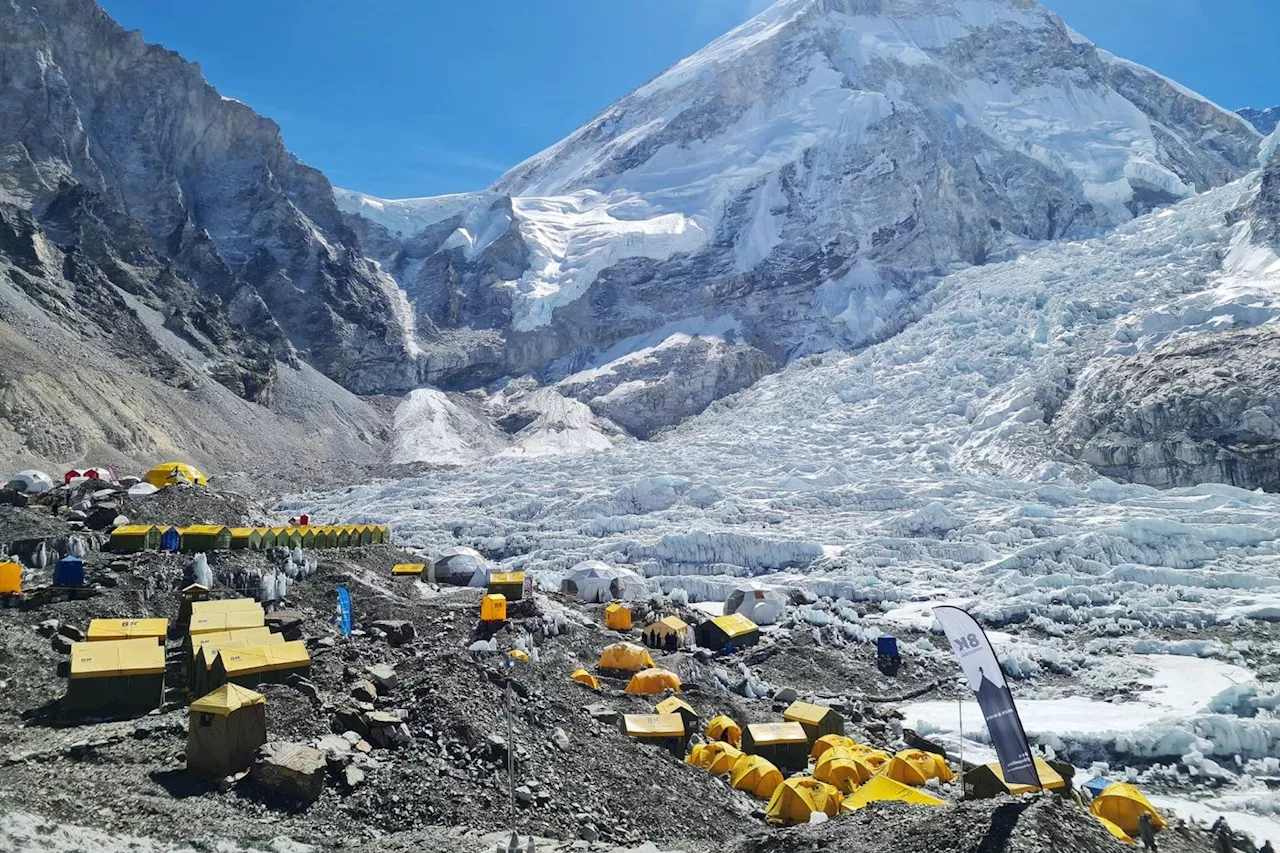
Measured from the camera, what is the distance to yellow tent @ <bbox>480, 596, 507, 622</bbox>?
69.5 ft

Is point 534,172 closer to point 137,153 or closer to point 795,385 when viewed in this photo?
point 137,153

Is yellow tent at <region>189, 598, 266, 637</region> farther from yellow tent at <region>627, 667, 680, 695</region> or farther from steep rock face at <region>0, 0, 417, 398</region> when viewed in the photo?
steep rock face at <region>0, 0, 417, 398</region>

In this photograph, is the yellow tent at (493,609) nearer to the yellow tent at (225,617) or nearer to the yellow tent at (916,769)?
the yellow tent at (225,617)

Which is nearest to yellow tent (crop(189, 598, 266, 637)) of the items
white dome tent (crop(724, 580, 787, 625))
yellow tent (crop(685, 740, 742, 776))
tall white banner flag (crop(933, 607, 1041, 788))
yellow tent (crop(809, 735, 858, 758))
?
yellow tent (crop(685, 740, 742, 776))

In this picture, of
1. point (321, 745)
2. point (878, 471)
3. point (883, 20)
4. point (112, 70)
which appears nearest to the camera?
point (321, 745)

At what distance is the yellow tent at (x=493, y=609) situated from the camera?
21172mm

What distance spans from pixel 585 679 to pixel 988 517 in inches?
1150

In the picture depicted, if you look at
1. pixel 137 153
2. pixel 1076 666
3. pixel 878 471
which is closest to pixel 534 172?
pixel 137 153

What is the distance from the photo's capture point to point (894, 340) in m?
80.1

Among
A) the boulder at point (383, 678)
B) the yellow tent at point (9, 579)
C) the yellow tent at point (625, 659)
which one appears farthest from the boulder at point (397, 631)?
the yellow tent at point (9, 579)

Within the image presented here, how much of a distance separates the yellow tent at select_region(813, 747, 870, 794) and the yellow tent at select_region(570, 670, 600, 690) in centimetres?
552

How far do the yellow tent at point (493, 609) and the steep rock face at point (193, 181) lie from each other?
205 feet

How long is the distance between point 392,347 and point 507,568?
69.6 metres

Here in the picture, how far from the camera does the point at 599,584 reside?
103ft
